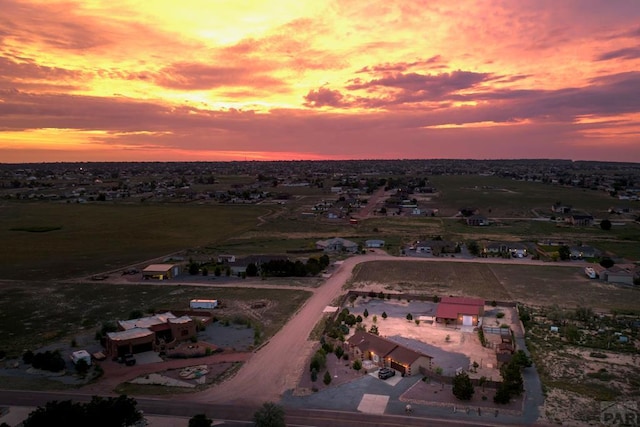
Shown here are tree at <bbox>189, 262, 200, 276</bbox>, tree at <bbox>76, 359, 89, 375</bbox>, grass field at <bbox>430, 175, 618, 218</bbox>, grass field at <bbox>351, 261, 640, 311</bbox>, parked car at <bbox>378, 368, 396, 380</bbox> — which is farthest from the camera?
grass field at <bbox>430, 175, 618, 218</bbox>

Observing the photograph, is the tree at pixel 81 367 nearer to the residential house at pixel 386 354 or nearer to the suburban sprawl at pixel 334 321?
the suburban sprawl at pixel 334 321

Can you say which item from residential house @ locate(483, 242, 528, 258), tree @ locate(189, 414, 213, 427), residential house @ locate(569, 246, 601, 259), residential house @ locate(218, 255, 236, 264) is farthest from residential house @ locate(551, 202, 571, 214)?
tree @ locate(189, 414, 213, 427)

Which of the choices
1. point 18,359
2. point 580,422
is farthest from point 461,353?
point 18,359

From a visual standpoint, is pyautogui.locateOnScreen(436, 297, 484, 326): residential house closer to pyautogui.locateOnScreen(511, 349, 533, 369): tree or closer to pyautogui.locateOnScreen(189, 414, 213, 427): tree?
pyautogui.locateOnScreen(511, 349, 533, 369): tree

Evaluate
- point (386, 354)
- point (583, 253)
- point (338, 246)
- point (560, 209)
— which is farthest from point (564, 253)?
point (560, 209)

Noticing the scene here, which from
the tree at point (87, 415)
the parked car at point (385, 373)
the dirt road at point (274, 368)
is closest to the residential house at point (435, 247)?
the dirt road at point (274, 368)

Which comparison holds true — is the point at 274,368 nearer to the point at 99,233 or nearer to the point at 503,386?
the point at 503,386
